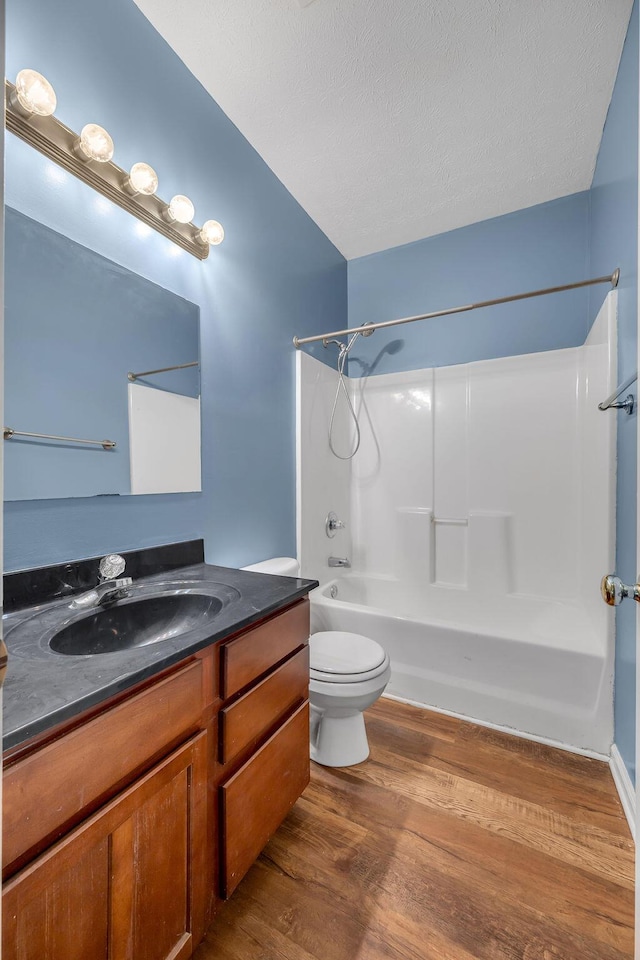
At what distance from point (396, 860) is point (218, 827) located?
640mm

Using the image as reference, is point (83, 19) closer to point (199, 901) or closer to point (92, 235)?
point (92, 235)

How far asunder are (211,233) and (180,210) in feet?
0.52

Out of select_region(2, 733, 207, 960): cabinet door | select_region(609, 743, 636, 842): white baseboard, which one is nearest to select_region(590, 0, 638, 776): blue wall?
select_region(609, 743, 636, 842): white baseboard

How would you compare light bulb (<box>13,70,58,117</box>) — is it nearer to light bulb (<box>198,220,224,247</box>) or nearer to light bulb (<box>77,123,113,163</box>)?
light bulb (<box>77,123,113,163</box>)

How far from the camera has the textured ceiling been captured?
141cm

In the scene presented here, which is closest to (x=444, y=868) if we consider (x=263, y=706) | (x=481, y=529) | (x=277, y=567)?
(x=263, y=706)

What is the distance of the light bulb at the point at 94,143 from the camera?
1.14 meters

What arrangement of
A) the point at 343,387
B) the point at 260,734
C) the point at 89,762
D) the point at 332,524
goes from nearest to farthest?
the point at 89,762 → the point at 260,734 → the point at 332,524 → the point at 343,387

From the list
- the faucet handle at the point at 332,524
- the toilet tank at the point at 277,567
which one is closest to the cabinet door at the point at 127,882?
the toilet tank at the point at 277,567

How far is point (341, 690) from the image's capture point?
1.52m

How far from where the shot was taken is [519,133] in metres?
1.88

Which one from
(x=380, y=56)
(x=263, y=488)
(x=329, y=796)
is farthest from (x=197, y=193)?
(x=329, y=796)

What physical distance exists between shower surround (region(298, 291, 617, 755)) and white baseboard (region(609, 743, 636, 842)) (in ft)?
0.30

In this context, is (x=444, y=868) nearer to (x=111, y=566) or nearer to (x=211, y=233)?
(x=111, y=566)
